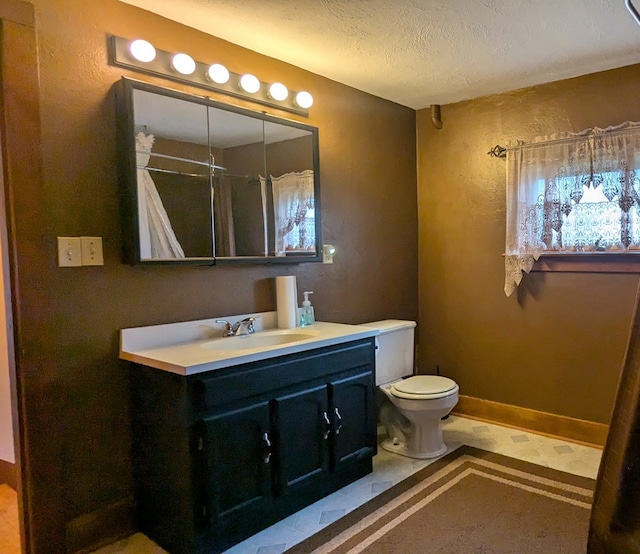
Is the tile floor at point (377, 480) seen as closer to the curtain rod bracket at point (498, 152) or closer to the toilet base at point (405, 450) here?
the toilet base at point (405, 450)

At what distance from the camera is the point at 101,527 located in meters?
2.01

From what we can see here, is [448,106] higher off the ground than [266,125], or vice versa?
[448,106]

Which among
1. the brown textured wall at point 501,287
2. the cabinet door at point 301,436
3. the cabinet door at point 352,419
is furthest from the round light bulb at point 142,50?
the brown textured wall at point 501,287

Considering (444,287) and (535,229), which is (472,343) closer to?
(444,287)

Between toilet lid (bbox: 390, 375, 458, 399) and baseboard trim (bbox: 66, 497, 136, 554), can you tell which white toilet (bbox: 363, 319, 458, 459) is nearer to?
toilet lid (bbox: 390, 375, 458, 399)

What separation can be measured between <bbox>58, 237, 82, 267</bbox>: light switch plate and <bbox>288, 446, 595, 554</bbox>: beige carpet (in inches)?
54.9

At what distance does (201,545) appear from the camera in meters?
1.85

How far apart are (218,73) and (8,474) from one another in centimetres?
221

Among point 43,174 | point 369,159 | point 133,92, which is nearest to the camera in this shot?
point 43,174

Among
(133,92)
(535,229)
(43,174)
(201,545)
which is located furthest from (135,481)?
(535,229)

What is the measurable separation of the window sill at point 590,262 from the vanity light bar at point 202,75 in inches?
66.3

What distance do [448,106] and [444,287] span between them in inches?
49.3

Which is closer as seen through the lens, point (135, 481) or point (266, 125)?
point (135, 481)

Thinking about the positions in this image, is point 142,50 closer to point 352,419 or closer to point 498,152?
point 352,419
